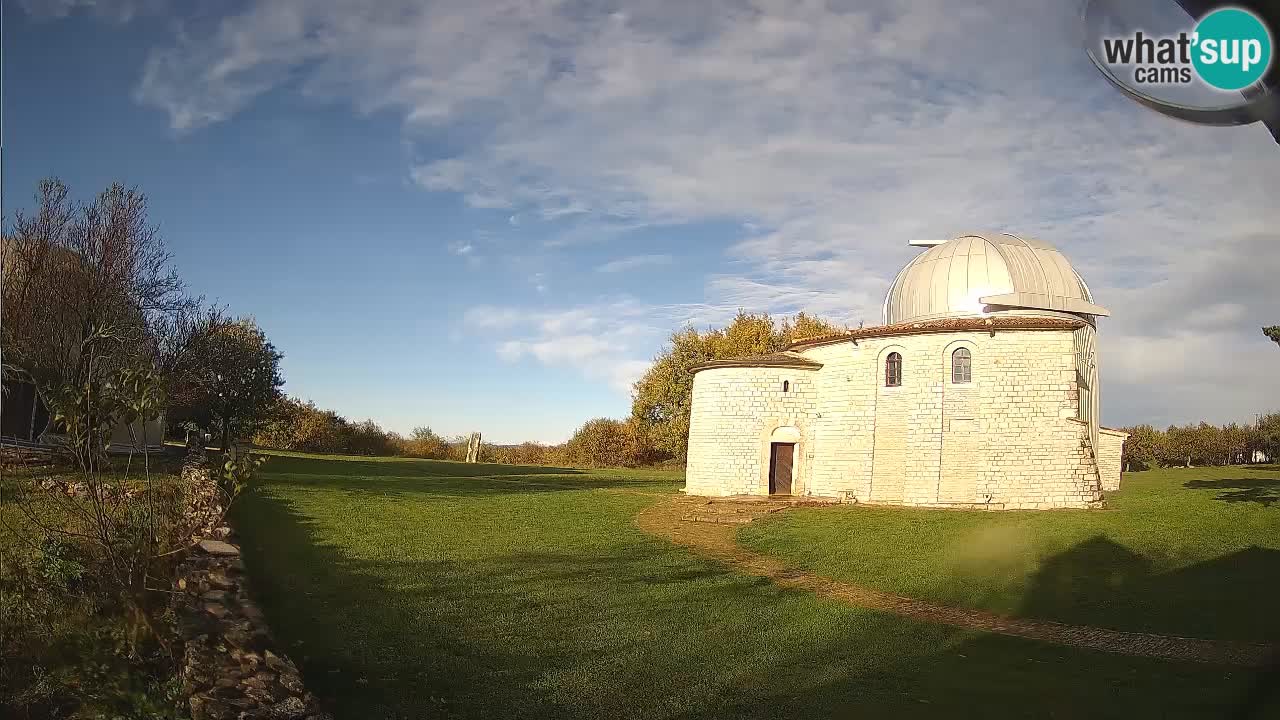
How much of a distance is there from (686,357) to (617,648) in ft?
134

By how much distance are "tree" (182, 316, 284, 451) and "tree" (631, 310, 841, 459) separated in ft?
73.1

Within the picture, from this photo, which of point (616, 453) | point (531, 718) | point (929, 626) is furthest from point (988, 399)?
point (616, 453)

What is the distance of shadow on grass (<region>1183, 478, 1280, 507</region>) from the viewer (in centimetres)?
2084

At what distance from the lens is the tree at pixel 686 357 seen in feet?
156

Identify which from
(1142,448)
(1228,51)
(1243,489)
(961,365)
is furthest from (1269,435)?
(1228,51)

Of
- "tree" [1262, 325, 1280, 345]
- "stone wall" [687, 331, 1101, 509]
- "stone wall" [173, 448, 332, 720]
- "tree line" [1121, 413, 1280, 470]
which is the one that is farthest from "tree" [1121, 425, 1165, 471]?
"stone wall" [173, 448, 332, 720]

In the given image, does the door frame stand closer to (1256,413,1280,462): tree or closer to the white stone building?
the white stone building

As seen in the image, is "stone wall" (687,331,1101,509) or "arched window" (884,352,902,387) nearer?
"stone wall" (687,331,1101,509)

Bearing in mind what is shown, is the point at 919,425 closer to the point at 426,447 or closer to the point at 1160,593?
the point at 1160,593

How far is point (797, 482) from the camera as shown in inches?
1075

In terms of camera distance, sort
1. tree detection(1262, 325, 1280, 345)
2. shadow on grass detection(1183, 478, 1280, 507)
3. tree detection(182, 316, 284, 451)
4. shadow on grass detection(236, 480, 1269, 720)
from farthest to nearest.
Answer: tree detection(182, 316, 284, 451) → shadow on grass detection(1183, 478, 1280, 507) → tree detection(1262, 325, 1280, 345) → shadow on grass detection(236, 480, 1269, 720)

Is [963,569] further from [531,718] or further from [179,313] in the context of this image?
[179,313]

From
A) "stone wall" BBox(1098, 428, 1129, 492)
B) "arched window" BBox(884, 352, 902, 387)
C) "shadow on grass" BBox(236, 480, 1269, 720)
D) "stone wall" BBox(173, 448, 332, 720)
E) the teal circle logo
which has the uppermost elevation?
"arched window" BBox(884, 352, 902, 387)

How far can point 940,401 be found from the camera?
79.5 ft
